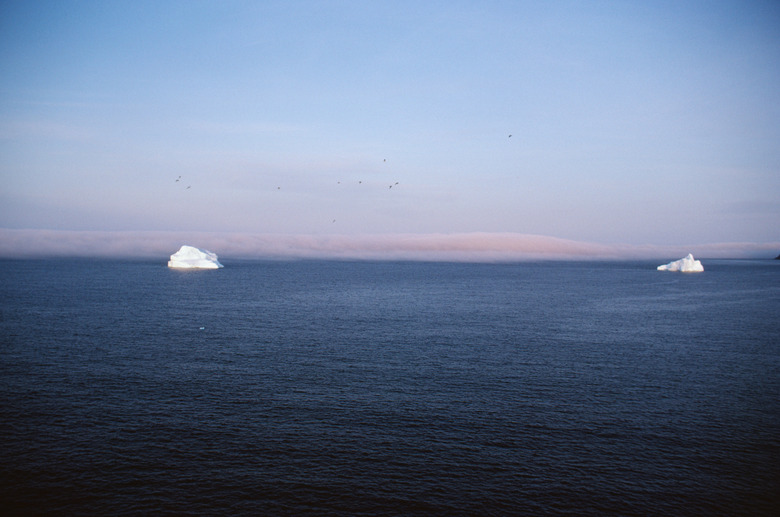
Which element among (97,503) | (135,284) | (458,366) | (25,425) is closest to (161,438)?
(97,503)

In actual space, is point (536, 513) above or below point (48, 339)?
below

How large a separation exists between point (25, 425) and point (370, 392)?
30703mm

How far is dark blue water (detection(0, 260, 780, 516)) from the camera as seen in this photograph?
3509cm

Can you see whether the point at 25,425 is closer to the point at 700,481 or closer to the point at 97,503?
the point at 97,503

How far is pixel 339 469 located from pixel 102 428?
70.5 feet

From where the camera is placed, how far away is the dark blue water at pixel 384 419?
35.1m

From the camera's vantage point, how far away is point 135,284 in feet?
562

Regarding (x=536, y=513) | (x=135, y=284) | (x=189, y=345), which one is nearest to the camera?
(x=536, y=513)

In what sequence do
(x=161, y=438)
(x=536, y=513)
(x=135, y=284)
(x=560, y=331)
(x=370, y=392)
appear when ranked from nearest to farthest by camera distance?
(x=536, y=513) → (x=161, y=438) → (x=370, y=392) → (x=560, y=331) → (x=135, y=284)

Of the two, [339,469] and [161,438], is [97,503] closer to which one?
[161,438]

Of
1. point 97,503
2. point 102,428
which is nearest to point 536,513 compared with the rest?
point 97,503

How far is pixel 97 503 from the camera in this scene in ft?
110

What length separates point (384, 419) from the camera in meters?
46.9

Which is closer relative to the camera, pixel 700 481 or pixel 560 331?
pixel 700 481
